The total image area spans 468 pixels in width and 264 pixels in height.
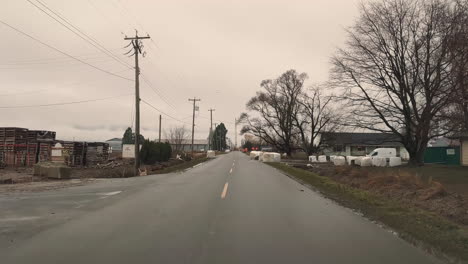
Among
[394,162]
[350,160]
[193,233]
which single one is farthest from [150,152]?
[193,233]

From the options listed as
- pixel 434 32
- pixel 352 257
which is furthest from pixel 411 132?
pixel 352 257

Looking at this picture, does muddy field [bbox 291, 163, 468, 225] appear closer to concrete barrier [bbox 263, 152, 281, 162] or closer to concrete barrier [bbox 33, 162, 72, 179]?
concrete barrier [bbox 33, 162, 72, 179]

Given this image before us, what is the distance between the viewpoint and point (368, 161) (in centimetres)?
3269

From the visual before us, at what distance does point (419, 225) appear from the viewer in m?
7.82

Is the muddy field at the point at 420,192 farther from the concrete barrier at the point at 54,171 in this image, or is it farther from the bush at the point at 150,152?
the bush at the point at 150,152

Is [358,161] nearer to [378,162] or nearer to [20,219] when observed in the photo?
[378,162]

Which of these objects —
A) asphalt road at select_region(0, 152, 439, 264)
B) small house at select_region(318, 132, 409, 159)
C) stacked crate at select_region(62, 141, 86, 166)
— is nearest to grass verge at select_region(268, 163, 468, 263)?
asphalt road at select_region(0, 152, 439, 264)

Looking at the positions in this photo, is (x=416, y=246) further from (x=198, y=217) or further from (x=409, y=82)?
(x=409, y=82)

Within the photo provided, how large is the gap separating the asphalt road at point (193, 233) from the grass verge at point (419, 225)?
1.13 ft

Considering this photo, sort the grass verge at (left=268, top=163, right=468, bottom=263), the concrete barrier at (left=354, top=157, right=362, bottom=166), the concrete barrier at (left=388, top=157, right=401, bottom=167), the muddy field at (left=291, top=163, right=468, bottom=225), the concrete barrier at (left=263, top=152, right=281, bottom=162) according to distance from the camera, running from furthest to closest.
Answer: the concrete barrier at (left=263, top=152, right=281, bottom=162) → the concrete barrier at (left=354, top=157, right=362, bottom=166) → the concrete barrier at (left=388, top=157, right=401, bottom=167) → the muddy field at (left=291, top=163, right=468, bottom=225) → the grass verge at (left=268, top=163, right=468, bottom=263)

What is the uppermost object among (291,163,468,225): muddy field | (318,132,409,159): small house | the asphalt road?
(318,132,409,159): small house

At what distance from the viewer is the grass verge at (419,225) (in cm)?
604

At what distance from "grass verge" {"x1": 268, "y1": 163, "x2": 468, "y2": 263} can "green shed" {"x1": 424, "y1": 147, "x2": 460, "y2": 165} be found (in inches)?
1296

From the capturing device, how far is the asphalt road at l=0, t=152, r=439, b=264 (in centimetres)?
552
